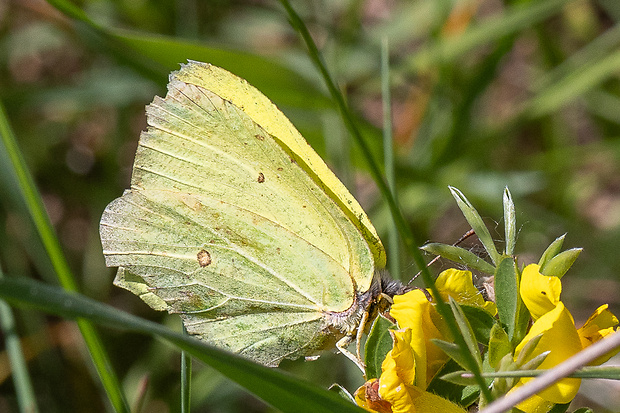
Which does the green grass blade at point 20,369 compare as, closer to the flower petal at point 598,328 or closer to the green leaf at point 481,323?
the green leaf at point 481,323

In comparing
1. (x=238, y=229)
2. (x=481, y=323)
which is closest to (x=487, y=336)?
(x=481, y=323)

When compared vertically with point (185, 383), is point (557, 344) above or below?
below

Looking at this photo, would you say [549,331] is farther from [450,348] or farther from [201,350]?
[201,350]

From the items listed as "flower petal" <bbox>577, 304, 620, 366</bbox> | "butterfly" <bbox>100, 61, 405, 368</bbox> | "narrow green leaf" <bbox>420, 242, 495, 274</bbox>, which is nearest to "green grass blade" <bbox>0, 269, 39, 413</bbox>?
"butterfly" <bbox>100, 61, 405, 368</bbox>

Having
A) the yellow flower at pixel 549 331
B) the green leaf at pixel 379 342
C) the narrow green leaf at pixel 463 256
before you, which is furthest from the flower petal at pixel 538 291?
the green leaf at pixel 379 342

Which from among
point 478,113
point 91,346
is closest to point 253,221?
point 91,346

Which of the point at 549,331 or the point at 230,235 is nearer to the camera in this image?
the point at 549,331
